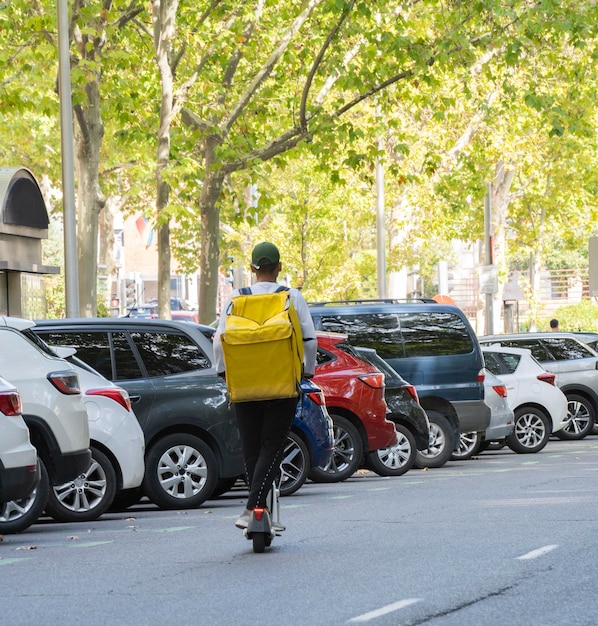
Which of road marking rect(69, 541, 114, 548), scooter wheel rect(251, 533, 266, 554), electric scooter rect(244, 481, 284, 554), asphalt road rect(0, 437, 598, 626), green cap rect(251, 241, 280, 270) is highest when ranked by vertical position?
green cap rect(251, 241, 280, 270)

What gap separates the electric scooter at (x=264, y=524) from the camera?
9.17 meters

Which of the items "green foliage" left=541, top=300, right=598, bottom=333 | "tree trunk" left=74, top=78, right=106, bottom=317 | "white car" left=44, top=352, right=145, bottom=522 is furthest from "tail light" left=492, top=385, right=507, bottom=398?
"green foliage" left=541, top=300, right=598, bottom=333

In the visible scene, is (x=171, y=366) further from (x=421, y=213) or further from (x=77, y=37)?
(x=421, y=213)

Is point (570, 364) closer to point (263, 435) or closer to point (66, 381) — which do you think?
point (66, 381)

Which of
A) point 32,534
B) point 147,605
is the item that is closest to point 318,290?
point 32,534

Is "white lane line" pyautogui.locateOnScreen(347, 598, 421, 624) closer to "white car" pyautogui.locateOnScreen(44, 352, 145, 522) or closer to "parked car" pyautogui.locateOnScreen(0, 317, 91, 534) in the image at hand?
"parked car" pyautogui.locateOnScreen(0, 317, 91, 534)

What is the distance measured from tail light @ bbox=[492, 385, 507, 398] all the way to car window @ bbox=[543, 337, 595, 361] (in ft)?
13.4

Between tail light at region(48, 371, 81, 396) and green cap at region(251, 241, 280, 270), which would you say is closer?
green cap at region(251, 241, 280, 270)

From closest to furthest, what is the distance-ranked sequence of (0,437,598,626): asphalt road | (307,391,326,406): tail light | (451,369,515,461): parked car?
(0,437,598,626): asphalt road
(307,391,326,406): tail light
(451,369,515,461): parked car

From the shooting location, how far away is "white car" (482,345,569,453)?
22000 millimetres

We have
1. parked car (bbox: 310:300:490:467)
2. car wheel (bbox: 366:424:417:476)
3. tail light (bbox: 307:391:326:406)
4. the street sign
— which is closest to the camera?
tail light (bbox: 307:391:326:406)

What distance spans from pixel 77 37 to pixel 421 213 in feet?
64.9

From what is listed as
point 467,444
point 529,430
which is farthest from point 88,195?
point 529,430

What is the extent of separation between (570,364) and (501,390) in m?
4.32
